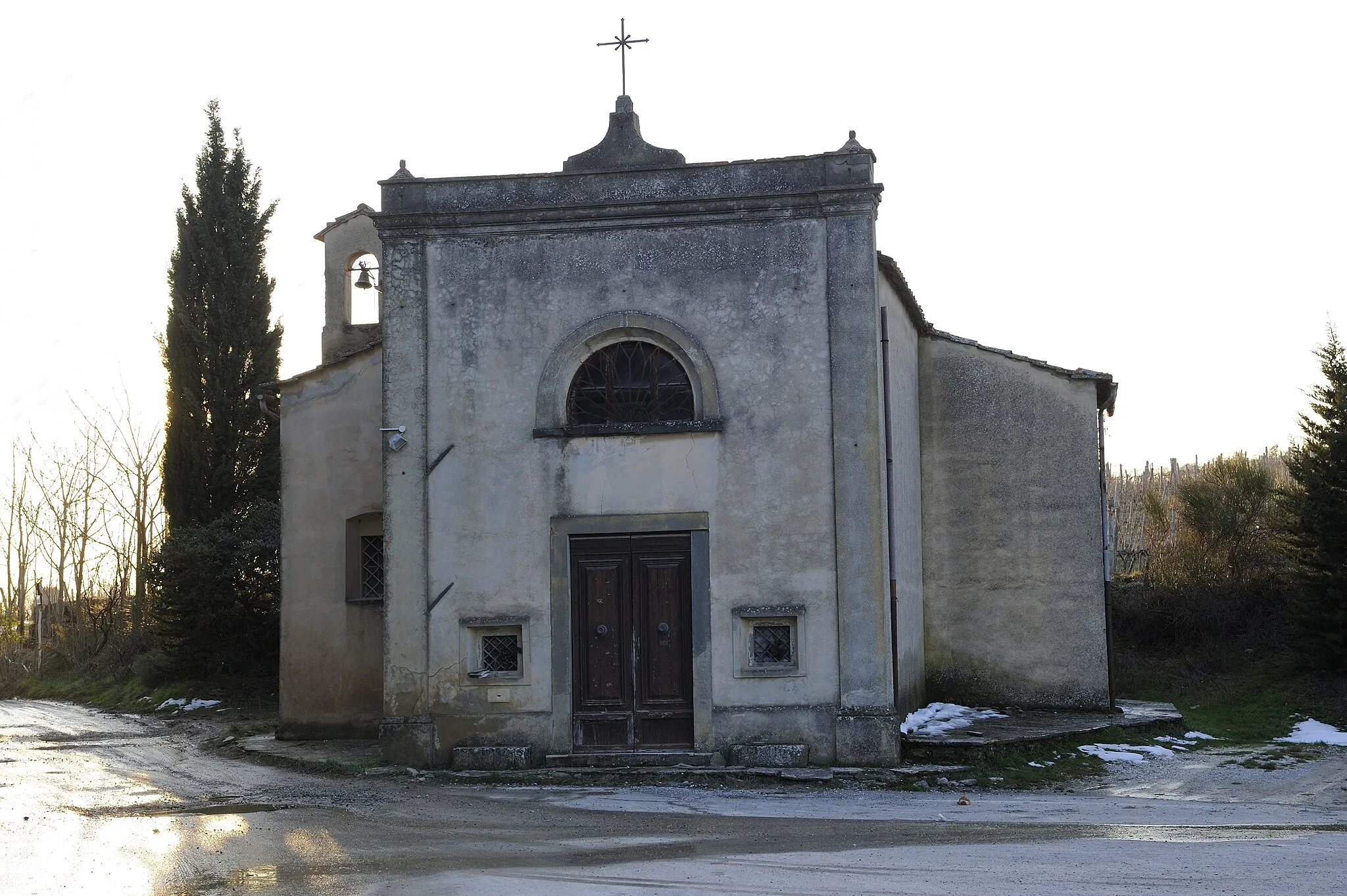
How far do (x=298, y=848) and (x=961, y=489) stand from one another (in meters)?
10.9

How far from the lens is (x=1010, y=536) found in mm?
17078

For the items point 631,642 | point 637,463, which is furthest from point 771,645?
point 637,463

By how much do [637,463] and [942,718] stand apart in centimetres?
526

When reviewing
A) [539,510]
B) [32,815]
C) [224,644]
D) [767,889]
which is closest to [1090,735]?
[539,510]

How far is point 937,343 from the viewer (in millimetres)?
17703

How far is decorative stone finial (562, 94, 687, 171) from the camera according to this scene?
13875mm

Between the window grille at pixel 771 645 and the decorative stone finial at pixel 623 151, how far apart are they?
16.9ft

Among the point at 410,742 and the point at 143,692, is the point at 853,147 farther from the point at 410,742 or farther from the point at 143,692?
the point at 143,692

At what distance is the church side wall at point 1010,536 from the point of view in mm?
16656

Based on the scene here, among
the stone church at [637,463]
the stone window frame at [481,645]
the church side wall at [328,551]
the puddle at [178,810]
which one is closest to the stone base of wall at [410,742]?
the stone church at [637,463]

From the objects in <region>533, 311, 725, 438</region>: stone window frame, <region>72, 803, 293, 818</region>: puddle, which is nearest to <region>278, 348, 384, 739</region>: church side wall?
<region>533, 311, 725, 438</region>: stone window frame

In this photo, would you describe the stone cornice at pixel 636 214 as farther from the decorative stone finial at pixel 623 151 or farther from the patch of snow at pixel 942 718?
the patch of snow at pixel 942 718

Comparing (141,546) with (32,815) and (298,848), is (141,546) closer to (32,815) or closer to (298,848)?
(32,815)

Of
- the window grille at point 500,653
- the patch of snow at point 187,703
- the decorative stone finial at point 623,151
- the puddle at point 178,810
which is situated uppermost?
the decorative stone finial at point 623,151
